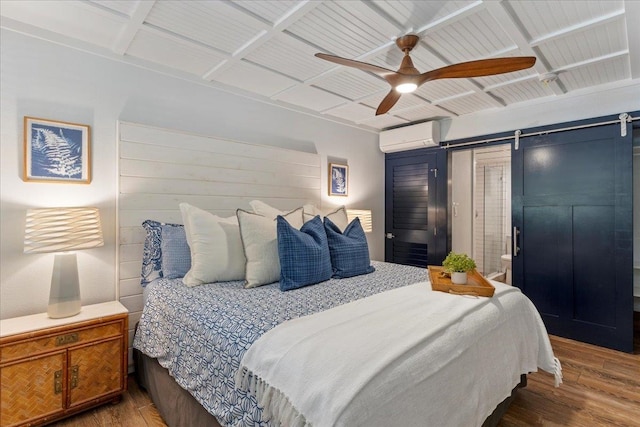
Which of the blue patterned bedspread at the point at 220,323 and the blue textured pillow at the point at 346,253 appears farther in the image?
the blue textured pillow at the point at 346,253

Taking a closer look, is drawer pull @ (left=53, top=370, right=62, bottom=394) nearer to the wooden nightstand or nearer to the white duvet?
the wooden nightstand

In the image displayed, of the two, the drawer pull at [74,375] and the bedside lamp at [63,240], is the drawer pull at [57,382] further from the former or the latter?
the bedside lamp at [63,240]

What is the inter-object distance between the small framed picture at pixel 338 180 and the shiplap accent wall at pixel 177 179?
2.08 feet

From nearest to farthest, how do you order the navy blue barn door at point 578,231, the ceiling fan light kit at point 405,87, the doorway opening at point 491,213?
the ceiling fan light kit at point 405,87, the navy blue barn door at point 578,231, the doorway opening at point 491,213

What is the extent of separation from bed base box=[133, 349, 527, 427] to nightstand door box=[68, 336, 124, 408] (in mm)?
178

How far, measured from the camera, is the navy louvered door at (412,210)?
4266 millimetres

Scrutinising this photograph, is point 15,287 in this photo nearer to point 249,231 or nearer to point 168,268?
point 168,268

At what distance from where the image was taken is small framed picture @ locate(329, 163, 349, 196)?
3.97 metres

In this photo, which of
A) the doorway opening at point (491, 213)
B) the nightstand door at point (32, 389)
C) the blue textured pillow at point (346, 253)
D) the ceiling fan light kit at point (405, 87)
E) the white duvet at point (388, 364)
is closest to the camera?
the white duvet at point (388, 364)

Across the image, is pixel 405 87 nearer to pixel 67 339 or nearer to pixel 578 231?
pixel 578 231

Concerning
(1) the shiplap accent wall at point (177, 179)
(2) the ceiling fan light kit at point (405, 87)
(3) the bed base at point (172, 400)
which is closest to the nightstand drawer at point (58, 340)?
(3) the bed base at point (172, 400)

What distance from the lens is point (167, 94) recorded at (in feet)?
8.81

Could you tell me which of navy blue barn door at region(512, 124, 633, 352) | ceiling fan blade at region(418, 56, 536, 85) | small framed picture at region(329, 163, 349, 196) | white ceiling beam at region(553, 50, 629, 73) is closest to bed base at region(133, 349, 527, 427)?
navy blue barn door at region(512, 124, 633, 352)

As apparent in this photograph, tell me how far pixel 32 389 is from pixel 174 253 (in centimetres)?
103
